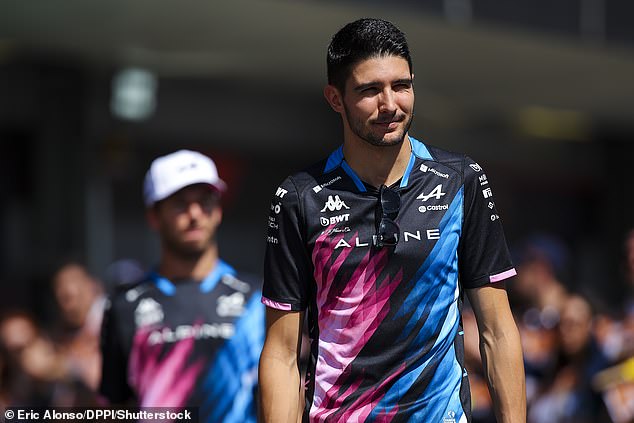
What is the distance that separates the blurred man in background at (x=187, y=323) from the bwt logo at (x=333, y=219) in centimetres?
160

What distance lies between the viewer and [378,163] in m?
4.23

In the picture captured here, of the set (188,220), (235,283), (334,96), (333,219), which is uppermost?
(334,96)

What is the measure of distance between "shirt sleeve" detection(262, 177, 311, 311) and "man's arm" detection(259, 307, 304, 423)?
0.06m

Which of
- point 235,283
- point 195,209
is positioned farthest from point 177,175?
point 235,283

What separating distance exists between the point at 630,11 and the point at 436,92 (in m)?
3.31

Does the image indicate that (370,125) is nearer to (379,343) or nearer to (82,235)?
(379,343)

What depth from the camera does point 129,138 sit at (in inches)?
599

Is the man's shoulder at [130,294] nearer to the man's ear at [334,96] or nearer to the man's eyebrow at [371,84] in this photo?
the man's ear at [334,96]

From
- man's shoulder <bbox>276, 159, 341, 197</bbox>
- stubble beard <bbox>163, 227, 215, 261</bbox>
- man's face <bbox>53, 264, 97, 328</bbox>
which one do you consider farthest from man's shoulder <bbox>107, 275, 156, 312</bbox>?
man's face <bbox>53, 264, 97, 328</bbox>

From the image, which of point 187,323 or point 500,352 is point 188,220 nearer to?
point 187,323

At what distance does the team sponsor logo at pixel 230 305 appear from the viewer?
5.66 meters

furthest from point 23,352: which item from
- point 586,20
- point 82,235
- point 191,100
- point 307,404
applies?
point 586,20

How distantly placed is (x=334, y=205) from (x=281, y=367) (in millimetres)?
645

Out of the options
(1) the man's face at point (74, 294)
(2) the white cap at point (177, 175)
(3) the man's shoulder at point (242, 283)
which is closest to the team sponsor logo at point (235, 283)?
(3) the man's shoulder at point (242, 283)
